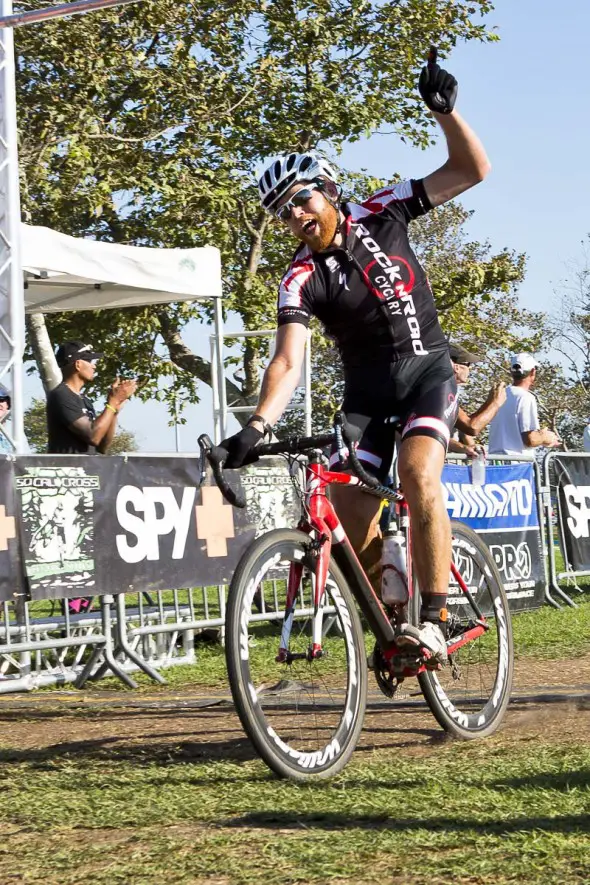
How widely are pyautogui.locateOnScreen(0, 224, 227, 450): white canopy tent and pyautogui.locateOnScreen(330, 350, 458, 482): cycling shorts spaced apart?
6.34m

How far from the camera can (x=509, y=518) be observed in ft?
38.7

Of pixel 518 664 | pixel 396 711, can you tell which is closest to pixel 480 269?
pixel 518 664

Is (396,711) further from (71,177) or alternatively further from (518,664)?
(71,177)

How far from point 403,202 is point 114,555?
12.2 feet

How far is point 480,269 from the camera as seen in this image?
27.5 metres

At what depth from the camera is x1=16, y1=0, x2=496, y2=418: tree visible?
22.9 m

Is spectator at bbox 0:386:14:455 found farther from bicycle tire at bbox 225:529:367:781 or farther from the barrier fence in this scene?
bicycle tire at bbox 225:529:367:781

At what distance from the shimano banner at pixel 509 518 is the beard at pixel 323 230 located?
19.7 ft

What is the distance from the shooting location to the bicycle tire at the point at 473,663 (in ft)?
17.0

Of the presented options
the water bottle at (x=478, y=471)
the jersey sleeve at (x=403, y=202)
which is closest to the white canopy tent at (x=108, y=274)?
the water bottle at (x=478, y=471)

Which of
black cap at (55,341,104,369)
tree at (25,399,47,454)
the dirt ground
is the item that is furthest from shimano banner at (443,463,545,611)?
tree at (25,399,47,454)

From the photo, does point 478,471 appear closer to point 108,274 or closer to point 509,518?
point 509,518

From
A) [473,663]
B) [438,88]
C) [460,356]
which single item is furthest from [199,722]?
[460,356]

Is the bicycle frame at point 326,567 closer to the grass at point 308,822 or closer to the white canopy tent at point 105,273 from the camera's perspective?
the grass at point 308,822
